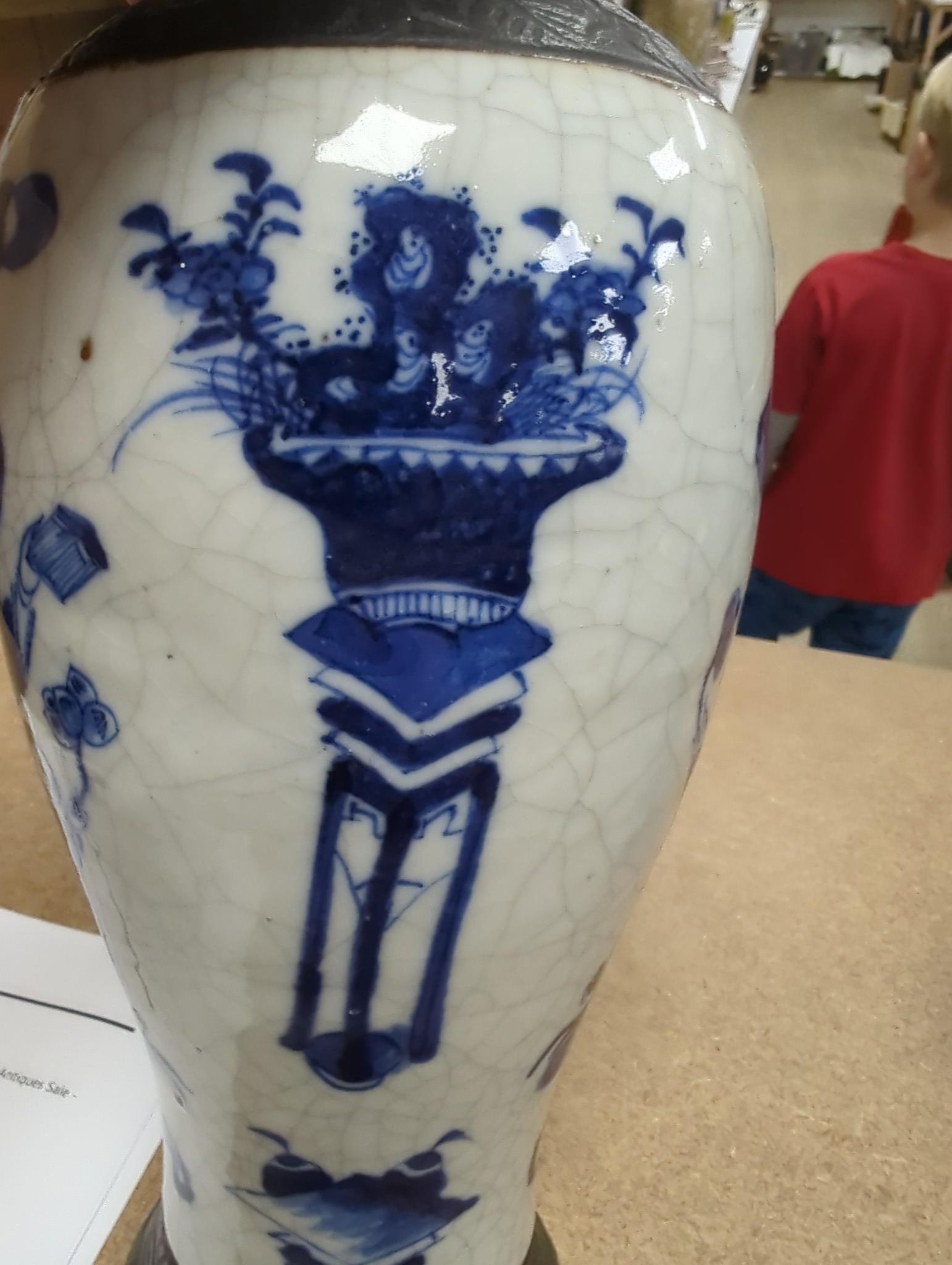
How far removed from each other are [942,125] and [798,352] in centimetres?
22

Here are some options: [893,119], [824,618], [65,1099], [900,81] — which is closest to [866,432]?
[824,618]

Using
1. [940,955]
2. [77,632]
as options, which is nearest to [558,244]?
[77,632]

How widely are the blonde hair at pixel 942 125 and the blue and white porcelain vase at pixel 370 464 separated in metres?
0.77

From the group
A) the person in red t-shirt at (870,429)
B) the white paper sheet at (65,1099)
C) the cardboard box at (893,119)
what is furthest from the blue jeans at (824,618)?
the cardboard box at (893,119)

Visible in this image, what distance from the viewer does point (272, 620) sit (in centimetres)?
25

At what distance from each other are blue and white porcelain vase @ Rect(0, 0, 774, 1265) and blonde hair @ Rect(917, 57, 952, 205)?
0.77m

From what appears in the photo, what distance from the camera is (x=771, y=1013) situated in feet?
2.10

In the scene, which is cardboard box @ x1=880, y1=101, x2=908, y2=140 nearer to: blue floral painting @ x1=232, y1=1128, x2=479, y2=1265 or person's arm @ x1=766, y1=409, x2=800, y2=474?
person's arm @ x1=766, y1=409, x2=800, y2=474

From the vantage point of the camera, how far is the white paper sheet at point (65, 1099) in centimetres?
50

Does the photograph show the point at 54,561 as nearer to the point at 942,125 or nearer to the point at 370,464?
the point at 370,464

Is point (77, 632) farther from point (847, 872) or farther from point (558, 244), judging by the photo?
point (847, 872)

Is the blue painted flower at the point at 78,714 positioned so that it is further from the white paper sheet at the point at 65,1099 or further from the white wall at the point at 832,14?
the white wall at the point at 832,14

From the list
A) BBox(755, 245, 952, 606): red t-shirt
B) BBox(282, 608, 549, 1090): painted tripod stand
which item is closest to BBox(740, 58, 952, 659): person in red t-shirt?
BBox(755, 245, 952, 606): red t-shirt

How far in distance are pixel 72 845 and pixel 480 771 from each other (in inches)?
5.2
